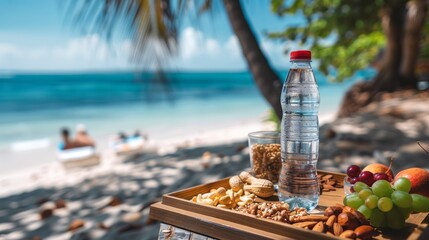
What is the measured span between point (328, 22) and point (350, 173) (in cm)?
516

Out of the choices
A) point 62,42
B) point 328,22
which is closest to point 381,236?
point 328,22

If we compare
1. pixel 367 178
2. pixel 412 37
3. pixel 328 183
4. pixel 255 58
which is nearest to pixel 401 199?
pixel 367 178

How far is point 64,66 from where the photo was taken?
52.6 metres

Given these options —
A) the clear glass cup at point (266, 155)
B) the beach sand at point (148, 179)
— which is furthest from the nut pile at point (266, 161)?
the beach sand at point (148, 179)

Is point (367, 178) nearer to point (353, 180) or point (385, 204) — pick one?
point (353, 180)

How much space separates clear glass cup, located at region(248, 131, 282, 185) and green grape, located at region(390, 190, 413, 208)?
525 mm

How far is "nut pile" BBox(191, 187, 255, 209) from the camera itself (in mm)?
1392

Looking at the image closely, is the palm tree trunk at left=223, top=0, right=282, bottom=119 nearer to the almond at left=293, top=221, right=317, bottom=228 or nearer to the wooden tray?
the wooden tray

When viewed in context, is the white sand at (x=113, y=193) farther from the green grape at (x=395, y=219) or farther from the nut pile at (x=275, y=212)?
the green grape at (x=395, y=219)

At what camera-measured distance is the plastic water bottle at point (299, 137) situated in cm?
145

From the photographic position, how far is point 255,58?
3.57m

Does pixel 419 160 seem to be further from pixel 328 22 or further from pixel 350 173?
pixel 328 22

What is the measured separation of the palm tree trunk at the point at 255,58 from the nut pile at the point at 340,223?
7.83ft

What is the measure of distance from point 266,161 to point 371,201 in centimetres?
53
